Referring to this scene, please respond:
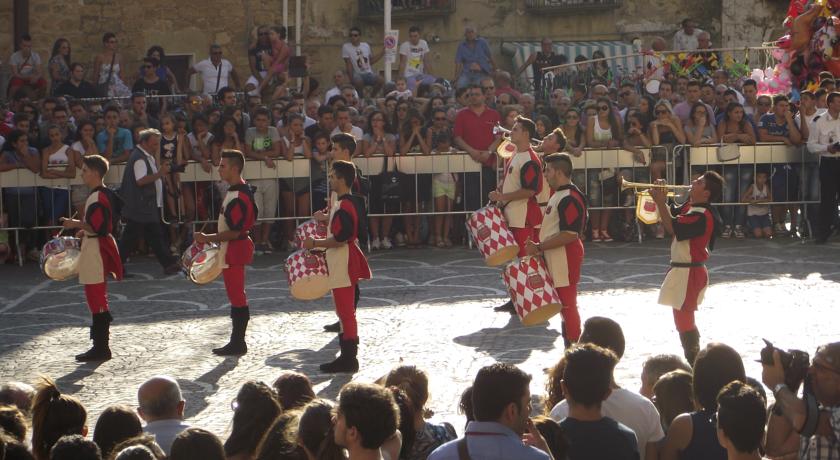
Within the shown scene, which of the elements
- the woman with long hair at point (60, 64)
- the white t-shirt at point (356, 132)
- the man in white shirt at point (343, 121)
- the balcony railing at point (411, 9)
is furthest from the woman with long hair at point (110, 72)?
the balcony railing at point (411, 9)

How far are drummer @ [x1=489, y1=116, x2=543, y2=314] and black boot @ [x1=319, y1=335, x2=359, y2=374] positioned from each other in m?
2.39

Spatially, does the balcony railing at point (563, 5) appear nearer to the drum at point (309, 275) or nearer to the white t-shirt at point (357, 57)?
the white t-shirt at point (357, 57)

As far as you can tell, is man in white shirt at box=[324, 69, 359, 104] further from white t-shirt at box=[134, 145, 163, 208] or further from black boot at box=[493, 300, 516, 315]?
black boot at box=[493, 300, 516, 315]

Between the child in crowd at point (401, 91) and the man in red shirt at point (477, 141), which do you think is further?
the child in crowd at point (401, 91)

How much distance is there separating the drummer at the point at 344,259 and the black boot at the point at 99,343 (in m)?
1.91

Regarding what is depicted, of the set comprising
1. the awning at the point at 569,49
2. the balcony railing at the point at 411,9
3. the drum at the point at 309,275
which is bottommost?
the drum at the point at 309,275

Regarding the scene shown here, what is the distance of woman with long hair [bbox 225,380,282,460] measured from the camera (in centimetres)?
611

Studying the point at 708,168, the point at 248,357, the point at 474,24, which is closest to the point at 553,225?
the point at 248,357

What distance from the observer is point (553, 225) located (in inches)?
427

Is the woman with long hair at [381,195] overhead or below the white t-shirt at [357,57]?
below

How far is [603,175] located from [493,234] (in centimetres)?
629

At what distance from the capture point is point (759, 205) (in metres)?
18.0

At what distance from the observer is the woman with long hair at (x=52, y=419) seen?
20.0ft

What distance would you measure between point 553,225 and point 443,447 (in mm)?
5564
